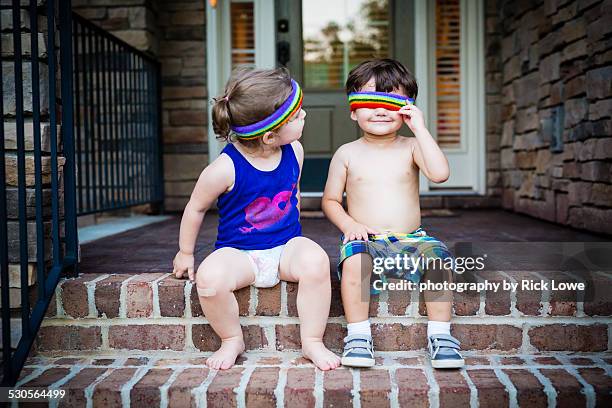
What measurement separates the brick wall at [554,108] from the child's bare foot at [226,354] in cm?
199

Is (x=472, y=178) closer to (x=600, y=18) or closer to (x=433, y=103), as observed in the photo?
(x=433, y=103)

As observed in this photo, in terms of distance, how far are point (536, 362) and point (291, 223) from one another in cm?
88

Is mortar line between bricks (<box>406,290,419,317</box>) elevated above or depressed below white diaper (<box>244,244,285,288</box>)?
below

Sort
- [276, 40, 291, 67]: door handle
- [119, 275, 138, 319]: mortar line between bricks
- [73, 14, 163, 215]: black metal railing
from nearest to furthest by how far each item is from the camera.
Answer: [119, 275, 138, 319]: mortar line between bricks → [73, 14, 163, 215]: black metal railing → [276, 40, 291, 67]: door handle

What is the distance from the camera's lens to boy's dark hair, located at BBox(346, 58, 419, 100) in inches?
71.5

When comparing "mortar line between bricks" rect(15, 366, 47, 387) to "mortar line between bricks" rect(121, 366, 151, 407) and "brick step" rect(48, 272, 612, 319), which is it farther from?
"mortar line between bricks" rect(121, 366, 151, 407)

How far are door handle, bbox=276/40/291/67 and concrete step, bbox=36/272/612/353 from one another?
2.64 m

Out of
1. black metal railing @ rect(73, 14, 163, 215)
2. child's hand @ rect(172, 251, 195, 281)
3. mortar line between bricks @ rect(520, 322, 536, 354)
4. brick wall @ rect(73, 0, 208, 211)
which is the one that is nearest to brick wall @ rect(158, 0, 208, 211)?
brick wall @ rect(73, 0, 208, 211)

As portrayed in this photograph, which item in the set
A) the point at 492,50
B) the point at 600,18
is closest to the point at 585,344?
the point at 600,18

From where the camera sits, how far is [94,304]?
1.80m

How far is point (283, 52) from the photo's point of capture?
4086 mm

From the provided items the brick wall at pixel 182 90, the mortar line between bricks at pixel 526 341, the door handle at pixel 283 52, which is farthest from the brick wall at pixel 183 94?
the mortar line between bricks at pixel 526 341

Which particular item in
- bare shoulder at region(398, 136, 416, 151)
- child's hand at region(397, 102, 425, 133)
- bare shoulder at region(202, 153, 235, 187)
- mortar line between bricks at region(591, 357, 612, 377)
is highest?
child's hand at region(397, 102, 425, 133)

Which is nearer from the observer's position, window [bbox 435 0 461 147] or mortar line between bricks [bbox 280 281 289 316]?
mortar line between bricks [bbox 280 281 289 316]
